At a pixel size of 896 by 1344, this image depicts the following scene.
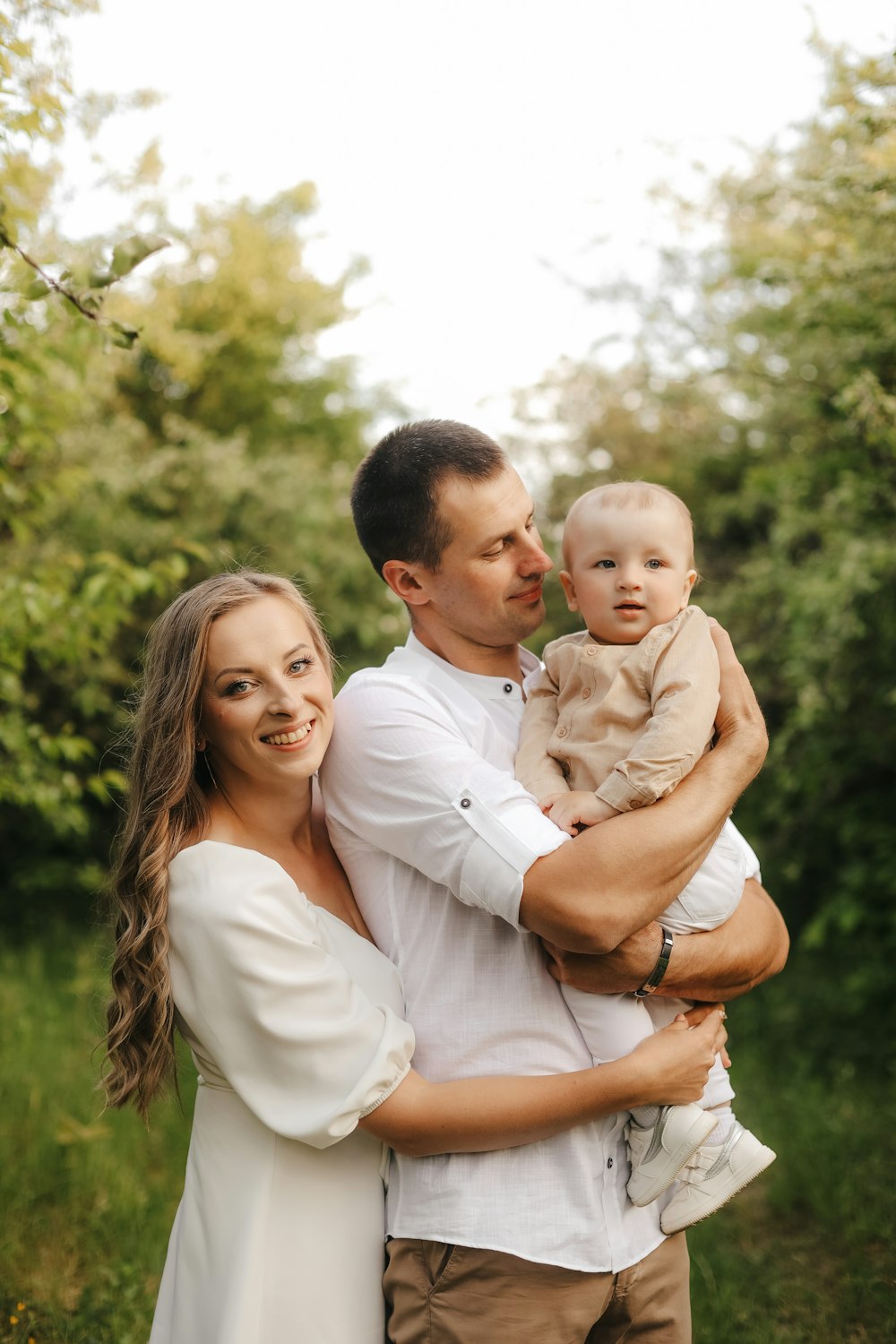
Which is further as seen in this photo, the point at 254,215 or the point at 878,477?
the point at 254,215

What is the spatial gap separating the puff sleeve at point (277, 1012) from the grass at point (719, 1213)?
1.87 meters

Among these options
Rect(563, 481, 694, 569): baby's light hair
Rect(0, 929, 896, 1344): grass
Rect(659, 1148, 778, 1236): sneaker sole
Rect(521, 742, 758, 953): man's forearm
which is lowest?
Rect(0, 929, 896, 1344): grass

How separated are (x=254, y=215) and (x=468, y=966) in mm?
9833

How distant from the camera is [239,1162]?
2.16 m

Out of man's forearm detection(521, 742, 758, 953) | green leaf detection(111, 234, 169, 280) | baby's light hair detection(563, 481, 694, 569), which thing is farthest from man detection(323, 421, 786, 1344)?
green leaf detection(111, 234, 169, 280)

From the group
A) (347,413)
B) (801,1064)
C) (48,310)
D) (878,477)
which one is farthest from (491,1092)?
(347,413)

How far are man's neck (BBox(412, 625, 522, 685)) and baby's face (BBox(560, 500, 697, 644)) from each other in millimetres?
242

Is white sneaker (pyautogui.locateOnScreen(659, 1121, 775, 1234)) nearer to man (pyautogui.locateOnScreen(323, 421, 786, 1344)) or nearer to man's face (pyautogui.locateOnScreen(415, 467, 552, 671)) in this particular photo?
man (pyautogui.locateOnScreen(323, 421, 786, 1344))

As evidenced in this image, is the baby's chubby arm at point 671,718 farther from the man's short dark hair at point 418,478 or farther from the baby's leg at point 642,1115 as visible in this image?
the man's short dark hair at point 418,478

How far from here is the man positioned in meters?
2.01

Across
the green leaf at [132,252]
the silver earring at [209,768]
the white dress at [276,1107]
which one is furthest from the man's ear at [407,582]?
the green leaf at [132,252]

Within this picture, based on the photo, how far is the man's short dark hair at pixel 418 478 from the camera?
2.49 metres

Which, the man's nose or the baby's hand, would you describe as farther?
the man's nose

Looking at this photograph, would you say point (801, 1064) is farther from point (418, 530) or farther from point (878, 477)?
point (418, 530)
